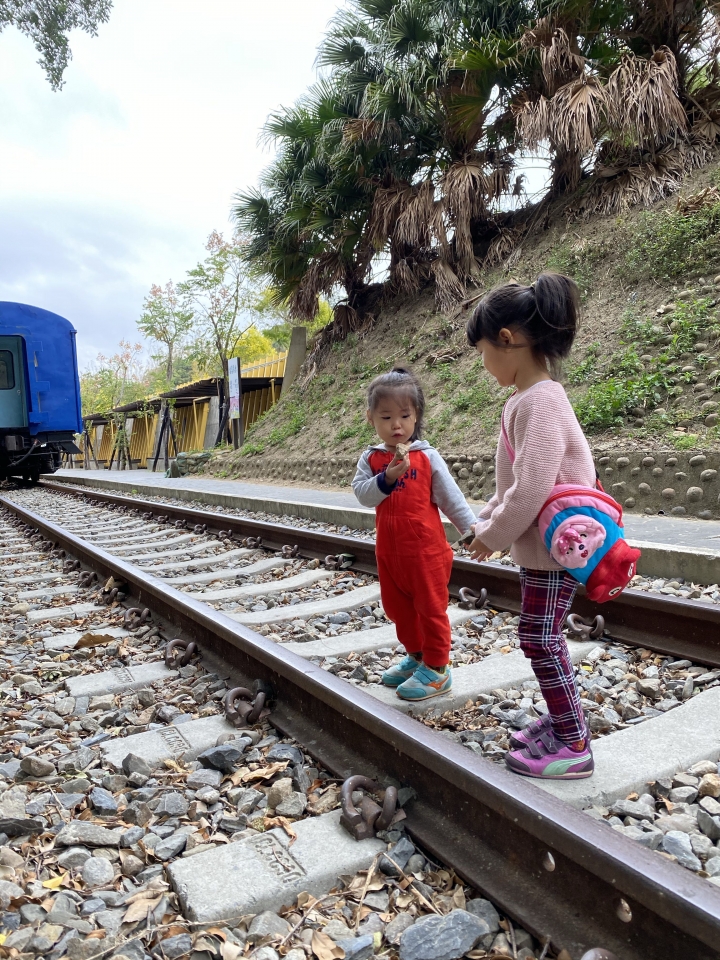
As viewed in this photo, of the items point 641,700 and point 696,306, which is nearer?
point 641,700

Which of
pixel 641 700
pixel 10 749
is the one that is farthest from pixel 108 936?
pixel 641 700

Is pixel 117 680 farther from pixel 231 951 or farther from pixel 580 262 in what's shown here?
pixel 580 262

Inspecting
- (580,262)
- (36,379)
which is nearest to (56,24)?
(36,379)

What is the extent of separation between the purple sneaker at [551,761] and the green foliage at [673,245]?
27.6ft

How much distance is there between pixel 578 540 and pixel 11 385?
49.0ft

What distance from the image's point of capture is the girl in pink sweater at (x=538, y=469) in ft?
5.96

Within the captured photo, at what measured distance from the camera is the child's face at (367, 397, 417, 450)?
2.33m

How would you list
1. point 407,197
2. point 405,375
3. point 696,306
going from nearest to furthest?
point 405,375
point 696,306
point 407,197

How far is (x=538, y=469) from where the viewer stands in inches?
70.9

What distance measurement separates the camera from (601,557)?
1.74 m

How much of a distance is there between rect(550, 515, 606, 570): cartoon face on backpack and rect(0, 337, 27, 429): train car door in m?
14.6

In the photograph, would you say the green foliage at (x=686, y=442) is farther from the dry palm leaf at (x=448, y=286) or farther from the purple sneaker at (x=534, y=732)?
the dry palm leaf at (x=448, y=286)

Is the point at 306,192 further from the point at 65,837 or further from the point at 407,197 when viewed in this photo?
the point at 65,837

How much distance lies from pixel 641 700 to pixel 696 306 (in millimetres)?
6953
